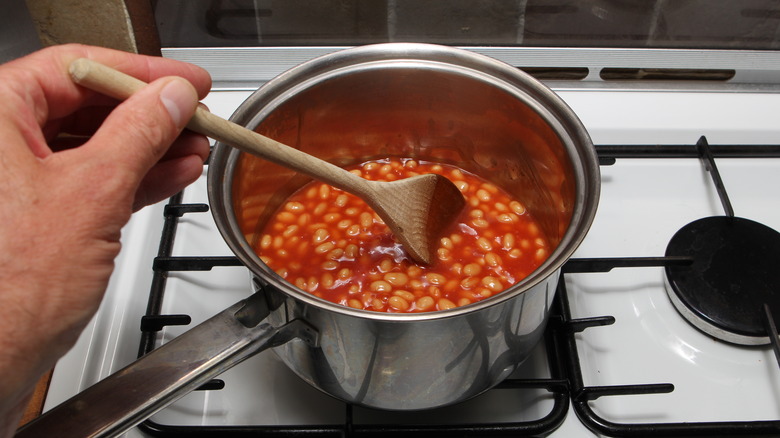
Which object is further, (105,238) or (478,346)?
(478,346)

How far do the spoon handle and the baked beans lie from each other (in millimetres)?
182

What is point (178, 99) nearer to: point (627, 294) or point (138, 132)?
point (138, 132)

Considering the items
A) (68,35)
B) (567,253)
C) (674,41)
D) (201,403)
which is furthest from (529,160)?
(68,35)

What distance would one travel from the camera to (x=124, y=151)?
0.76m

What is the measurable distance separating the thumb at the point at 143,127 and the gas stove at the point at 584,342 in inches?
15.7

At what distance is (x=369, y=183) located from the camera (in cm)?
114

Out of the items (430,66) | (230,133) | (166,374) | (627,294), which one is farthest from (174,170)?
(627,294)

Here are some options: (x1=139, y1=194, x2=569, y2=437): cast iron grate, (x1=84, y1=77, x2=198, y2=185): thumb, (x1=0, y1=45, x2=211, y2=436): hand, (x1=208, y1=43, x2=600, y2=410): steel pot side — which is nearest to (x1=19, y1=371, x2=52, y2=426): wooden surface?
(x1=139, y1=194, x2=569, y2=437): cast iron grate

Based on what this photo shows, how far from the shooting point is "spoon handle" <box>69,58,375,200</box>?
795 mm

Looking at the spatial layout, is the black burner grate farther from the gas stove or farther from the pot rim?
the pot rim

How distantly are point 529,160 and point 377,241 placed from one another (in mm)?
319

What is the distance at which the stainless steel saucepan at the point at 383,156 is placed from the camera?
85 centimetres

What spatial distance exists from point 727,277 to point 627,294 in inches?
6.4

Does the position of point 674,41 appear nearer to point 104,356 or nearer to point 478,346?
point 478,346
